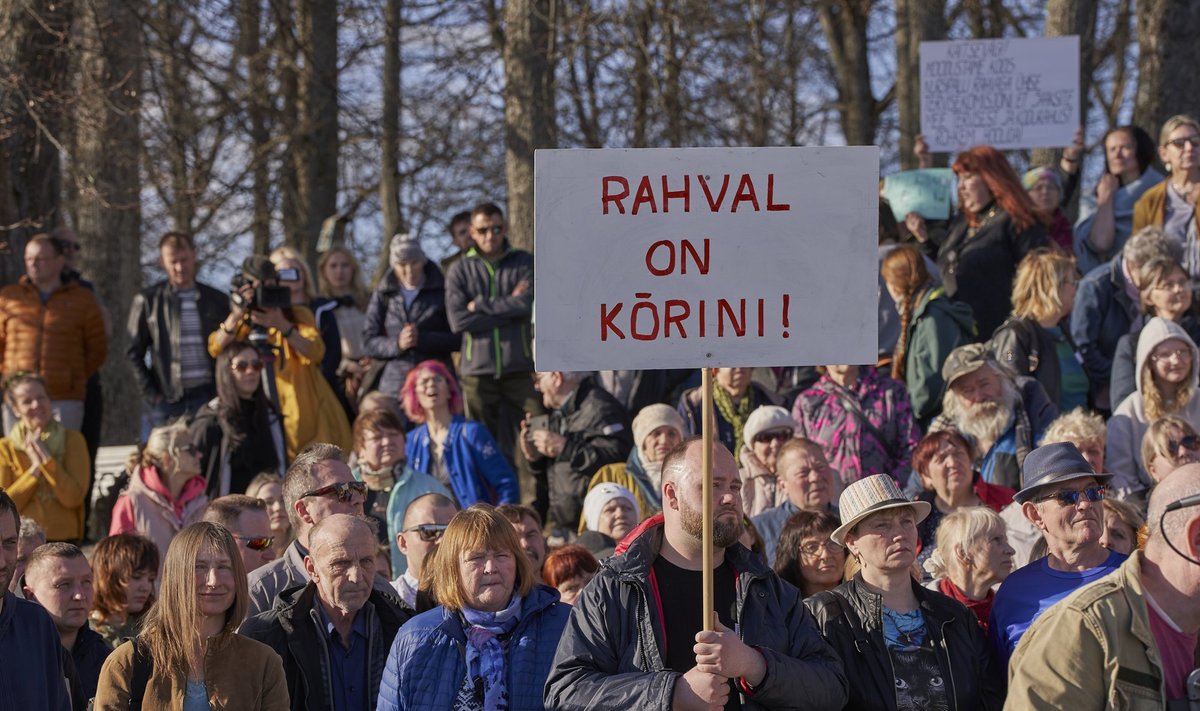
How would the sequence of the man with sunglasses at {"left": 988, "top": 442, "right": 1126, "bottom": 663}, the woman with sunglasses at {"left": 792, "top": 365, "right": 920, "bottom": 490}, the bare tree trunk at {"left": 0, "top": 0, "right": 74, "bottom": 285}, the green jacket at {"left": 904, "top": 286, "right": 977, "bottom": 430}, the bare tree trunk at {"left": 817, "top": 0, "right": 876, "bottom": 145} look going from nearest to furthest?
the man with sunglasses at {"left": 988, "top": 442, "right": 1126, "bottom": 663}
the woman with sunglasses at {"left": 792, "top": 365, "right": 920, "bottom": 490}
the green jacket at {"left": 904, "top": 286, "right": 977, "bottom": 430}
the bare tree trunk at {"left": 0, "top": 0, "right": 74, "bottom": 285}
the bare tree trunk at {"left": 817, "top": 0, "right": 876, "bottom": 145}

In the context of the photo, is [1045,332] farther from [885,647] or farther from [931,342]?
[885,647]

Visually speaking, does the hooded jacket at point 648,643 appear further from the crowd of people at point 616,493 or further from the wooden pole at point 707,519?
the wooden pole at point 707,519

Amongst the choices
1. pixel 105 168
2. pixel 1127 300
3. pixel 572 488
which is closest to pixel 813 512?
pixel 572 488

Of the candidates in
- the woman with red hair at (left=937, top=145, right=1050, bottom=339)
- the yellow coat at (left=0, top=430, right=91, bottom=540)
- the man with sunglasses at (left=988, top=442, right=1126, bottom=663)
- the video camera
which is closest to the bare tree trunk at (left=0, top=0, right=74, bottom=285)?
the video camera

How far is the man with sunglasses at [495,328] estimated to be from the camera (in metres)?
10.6

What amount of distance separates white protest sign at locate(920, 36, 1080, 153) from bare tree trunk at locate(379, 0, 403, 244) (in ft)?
24.9

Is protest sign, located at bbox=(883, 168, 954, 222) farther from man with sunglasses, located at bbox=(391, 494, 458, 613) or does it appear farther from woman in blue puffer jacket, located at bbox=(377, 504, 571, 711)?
woman in blue puffer jacket, located at bbox=(377, 504, 571, 711)

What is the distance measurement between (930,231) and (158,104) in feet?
20.9

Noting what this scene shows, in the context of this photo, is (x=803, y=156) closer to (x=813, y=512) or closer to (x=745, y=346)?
(x=745, y=346)

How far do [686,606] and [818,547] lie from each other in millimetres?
1632

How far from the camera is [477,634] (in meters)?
5.57

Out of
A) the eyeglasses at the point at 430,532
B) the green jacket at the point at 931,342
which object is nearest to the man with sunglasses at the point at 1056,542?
the eyeglasses at the point at 430,532

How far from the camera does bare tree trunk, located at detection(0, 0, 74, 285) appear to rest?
473 inches

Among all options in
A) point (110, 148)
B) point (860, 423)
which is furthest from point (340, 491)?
point (110, 148)
